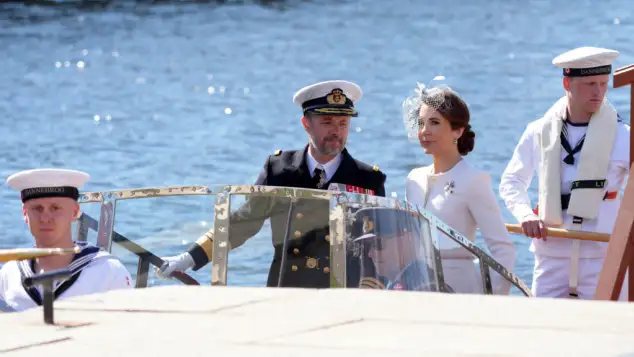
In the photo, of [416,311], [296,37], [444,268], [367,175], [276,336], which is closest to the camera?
[276,336]

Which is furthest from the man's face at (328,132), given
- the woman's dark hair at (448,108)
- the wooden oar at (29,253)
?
the wooden oar at (29,253)

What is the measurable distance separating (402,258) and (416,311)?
1361mm

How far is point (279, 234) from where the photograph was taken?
4.51m

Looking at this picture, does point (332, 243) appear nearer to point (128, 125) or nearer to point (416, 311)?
point (416, 311)

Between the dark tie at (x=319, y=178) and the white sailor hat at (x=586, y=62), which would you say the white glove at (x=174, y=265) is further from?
the white sailor hat at (x=586, y=62)

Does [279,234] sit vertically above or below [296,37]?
below

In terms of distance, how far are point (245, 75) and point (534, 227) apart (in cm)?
2699

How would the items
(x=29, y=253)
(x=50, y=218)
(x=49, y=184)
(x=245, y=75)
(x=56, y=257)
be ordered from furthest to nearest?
(x=245, y=75), (x=49, y=184), (x=50, y=218), (x=56, y=257), (x=29, y=253)

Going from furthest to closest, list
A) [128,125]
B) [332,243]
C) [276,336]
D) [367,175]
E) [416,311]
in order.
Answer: [128,125] < [367,175] < [332,243] < [416,311] < [276,336]

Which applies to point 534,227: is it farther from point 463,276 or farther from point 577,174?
point 463,276

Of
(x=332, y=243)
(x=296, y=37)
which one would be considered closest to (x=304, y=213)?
(x=332, y=243)

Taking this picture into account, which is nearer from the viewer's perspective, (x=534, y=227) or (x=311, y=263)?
(x=311, y=263)

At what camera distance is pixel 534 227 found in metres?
6.18

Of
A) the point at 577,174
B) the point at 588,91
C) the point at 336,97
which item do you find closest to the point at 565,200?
the point at 577,174
